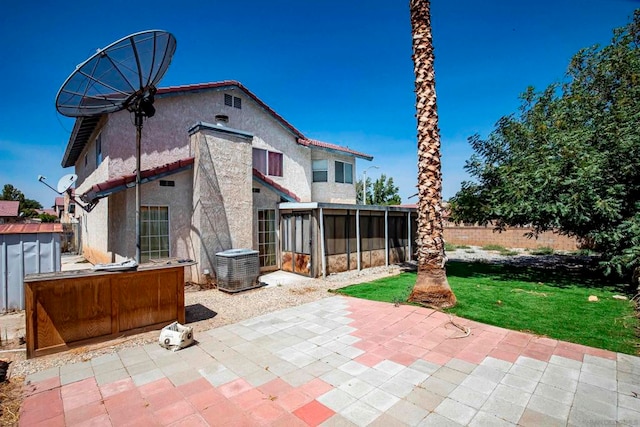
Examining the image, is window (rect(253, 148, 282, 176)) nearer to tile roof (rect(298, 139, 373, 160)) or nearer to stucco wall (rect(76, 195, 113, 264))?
tile roof (rect(298, 139, 373, 160))

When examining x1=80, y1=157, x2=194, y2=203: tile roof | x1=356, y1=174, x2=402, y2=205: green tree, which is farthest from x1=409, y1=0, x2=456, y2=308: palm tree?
x1=356, y1=174, x2=402, y2=205: green tree

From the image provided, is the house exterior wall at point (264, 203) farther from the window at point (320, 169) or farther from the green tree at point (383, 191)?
the green tree at point (383, 191)

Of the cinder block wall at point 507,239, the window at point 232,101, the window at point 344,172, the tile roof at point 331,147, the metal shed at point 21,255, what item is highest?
the window at point 232,101

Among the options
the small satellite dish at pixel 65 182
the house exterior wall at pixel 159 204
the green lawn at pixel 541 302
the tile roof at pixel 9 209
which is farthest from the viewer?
the tile roof at pixel 9 209

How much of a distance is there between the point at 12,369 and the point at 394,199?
116ft

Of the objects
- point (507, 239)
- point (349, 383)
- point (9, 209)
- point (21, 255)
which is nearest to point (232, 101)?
point (21, 255)

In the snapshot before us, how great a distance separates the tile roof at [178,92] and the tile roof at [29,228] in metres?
5.68

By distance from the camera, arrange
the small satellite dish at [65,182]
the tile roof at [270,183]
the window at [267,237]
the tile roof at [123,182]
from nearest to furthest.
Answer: the tile roof at [123,182]
the tile roof at [270,183]
the window at [267,237]
the small satellite dish at [65,182]

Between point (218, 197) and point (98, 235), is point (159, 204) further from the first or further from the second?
point (98, 235)

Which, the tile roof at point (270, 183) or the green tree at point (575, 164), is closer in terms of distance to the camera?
the green tree at point (575, 164)

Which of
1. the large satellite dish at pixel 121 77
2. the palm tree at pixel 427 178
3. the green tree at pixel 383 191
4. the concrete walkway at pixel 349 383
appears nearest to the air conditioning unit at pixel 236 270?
the large satellite dish at pixel 121 77

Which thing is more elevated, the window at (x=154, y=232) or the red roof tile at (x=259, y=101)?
the red roof tile at (x=259, y=101)

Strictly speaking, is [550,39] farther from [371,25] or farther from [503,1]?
[371,25]

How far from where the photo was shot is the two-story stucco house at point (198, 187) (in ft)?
32.4
